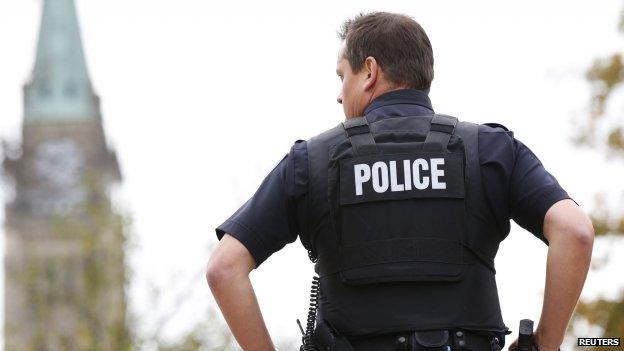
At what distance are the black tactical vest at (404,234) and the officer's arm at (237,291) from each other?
0.68 ft

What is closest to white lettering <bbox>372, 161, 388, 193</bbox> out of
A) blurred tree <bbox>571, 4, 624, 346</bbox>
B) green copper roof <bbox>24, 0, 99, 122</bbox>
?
blurred tree <bbox>571, 4, 624, 346</bbox>

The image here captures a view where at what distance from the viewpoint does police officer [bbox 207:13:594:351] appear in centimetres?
369

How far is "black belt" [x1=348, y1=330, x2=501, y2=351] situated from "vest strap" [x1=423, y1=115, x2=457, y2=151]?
499 millimetres

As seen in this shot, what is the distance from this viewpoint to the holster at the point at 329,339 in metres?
3.75

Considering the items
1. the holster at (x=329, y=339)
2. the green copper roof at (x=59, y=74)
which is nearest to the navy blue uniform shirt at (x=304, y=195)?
the holster at (x=329, y=339)

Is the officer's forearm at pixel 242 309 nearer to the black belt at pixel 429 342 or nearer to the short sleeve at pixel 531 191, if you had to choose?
the black belt at pixel 429 342

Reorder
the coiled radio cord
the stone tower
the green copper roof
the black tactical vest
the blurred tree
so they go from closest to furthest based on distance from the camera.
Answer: the black tactical vest
the coiled radio cord
the blurred tree
the stone tower
the green copper roof

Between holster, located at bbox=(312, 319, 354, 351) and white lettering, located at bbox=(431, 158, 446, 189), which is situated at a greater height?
white lettering, located at bbox=(431, 158, 446, 189)

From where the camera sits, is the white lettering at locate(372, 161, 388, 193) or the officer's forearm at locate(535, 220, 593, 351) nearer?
the officer's forearm at locate(535, 220, 593, 351)

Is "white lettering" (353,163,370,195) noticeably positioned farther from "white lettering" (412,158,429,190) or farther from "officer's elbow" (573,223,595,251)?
"officer's elbow" (573,223,595,251)

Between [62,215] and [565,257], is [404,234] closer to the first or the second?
[565,257]

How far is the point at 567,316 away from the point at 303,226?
737mm

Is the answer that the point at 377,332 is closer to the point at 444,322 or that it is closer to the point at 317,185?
the point at 444,322

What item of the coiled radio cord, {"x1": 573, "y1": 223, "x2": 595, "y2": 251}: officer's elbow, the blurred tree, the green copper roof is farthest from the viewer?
the green copper roof
